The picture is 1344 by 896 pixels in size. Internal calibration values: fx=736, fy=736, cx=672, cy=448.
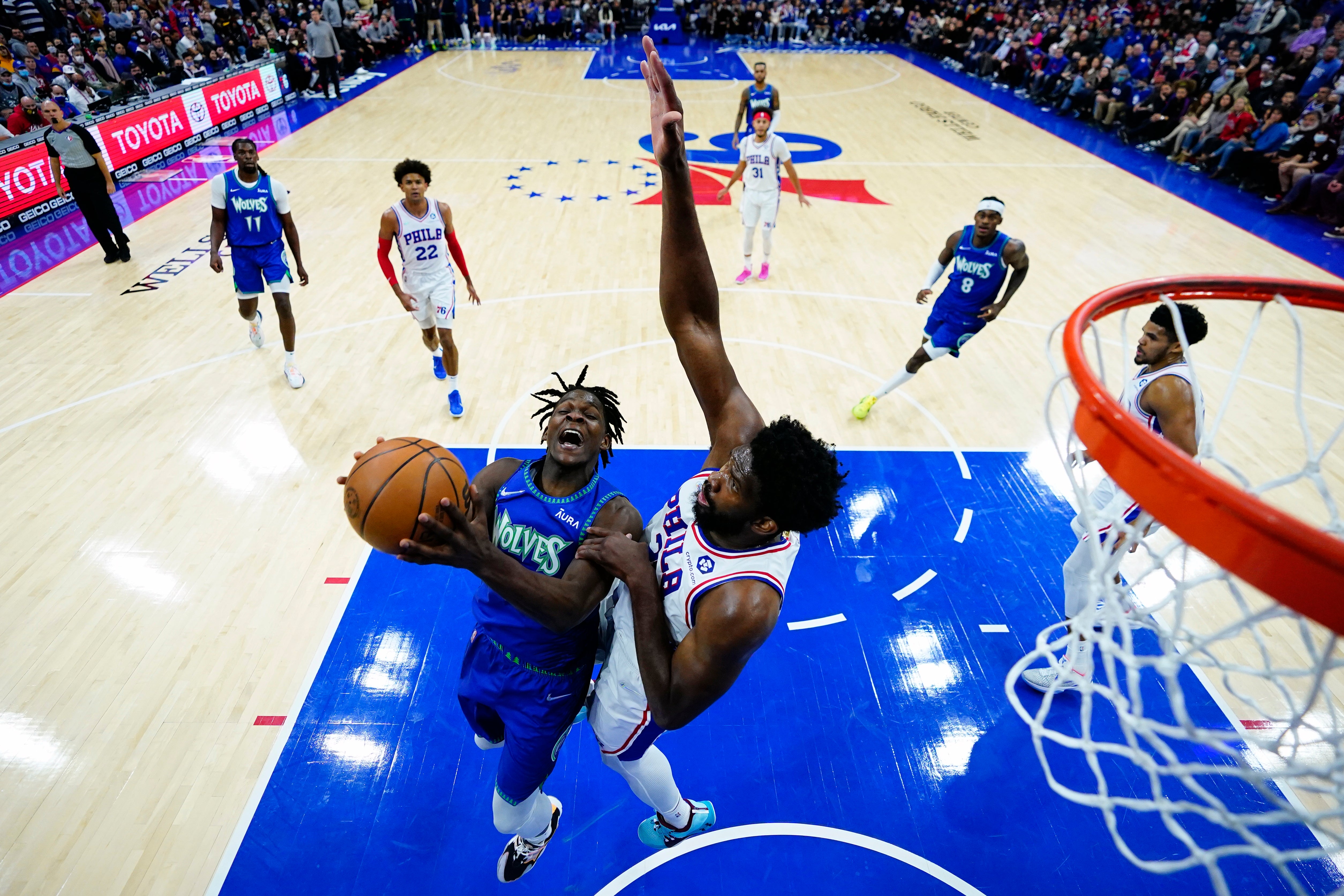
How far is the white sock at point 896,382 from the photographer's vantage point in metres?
5.67

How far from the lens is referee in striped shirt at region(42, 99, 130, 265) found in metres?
7.71

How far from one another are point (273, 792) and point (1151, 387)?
4355mm

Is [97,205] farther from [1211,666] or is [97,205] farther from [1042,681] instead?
[1211,666]

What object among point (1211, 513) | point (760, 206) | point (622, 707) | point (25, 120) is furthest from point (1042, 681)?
point (25, 120)

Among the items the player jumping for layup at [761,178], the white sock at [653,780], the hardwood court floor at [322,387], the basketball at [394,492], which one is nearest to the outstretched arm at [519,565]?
the basketball at [394,492]

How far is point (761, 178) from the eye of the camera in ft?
24.2

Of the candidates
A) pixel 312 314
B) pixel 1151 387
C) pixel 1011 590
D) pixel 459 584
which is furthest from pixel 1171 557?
pixel 312 314

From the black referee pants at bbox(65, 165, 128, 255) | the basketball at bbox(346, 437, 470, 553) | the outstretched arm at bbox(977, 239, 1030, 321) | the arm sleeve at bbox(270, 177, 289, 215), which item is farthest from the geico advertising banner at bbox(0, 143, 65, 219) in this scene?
the outstretched arm at bbox(977, 239, 1030, 321)

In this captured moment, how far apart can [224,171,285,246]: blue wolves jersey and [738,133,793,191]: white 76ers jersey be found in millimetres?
4288

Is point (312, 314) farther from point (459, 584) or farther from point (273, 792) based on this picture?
point (273, 792)

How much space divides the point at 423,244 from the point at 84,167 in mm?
5232

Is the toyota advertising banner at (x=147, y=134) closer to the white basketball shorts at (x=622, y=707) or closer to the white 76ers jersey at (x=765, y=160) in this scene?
the white 76ers jersey at (x=765, y=160)

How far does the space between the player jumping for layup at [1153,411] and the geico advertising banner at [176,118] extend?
11453mm

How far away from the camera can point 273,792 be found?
129 inches
